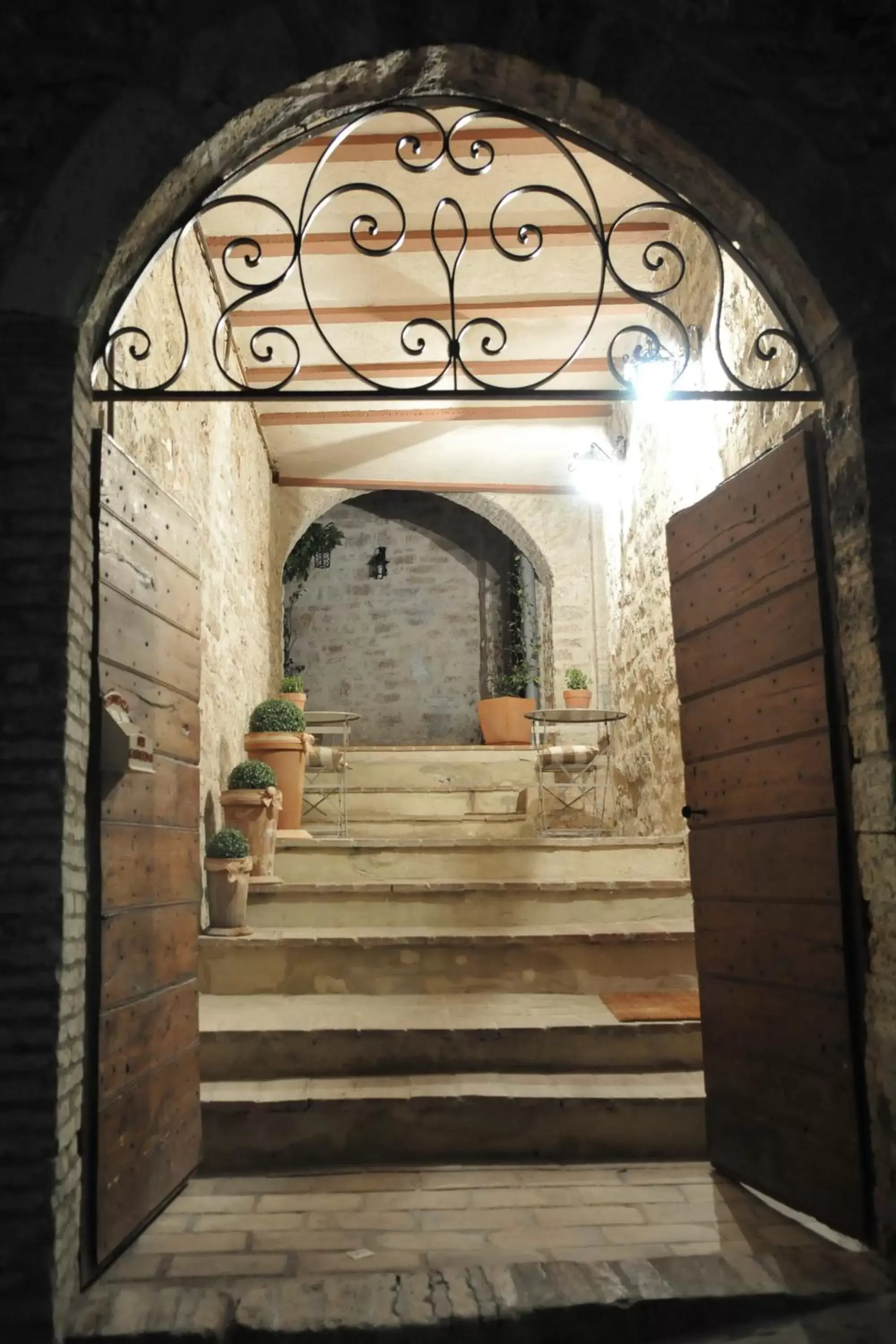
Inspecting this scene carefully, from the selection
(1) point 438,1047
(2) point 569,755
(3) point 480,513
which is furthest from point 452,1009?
(3) point 480,513

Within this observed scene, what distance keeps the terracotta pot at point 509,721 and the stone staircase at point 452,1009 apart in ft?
16.2

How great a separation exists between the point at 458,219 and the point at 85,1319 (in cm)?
521

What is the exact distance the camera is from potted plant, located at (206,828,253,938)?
443 centimetres

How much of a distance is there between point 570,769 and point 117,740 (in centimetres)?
432

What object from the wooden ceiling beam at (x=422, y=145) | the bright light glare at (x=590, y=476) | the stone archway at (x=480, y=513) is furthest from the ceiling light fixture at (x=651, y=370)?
the stone archway at (x=480, y=513)

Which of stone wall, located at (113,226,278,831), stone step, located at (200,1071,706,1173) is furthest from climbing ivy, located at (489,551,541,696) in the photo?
stone step, located at (200,1071,706,1173)

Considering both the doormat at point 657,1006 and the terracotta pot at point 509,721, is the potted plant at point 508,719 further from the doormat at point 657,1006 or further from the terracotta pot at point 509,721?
the doormat at point 657,1006

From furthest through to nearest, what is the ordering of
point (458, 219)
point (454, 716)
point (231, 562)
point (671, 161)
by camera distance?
1. point (454, 716)
2. point (231, 562)
3. point (458, 219)
4. point (671, 161)

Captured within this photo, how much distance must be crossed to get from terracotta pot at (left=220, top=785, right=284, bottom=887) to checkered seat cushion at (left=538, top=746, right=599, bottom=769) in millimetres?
2161

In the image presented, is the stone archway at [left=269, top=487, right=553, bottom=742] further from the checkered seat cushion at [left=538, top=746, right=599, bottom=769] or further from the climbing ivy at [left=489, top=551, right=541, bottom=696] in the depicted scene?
the checkered seat cushion at [left=538, top=746, right=599, bottom=769]

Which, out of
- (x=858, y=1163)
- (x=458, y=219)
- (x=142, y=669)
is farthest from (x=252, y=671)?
(x=858, y=1163)

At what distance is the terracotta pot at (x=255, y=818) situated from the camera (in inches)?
193

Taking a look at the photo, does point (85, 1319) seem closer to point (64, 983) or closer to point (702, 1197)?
point (64, 983)

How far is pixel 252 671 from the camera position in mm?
6984
